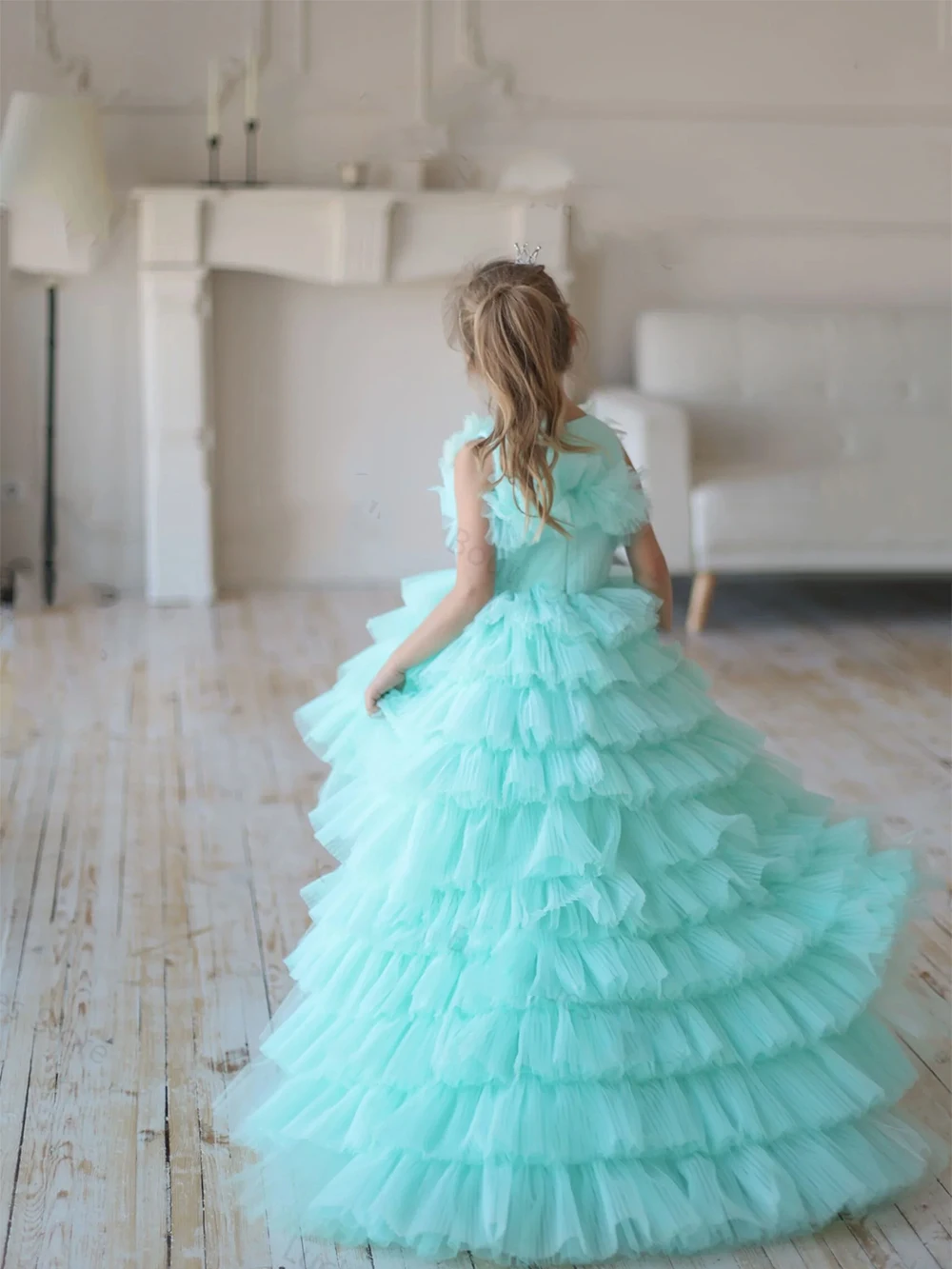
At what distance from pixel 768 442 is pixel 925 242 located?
0.76 metres

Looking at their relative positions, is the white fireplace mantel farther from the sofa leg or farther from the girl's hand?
the girl's hand

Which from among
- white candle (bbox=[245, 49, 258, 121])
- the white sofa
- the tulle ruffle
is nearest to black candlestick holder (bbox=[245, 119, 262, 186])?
white candle (bbox=[245, 49, 258, 121])

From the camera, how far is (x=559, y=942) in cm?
142

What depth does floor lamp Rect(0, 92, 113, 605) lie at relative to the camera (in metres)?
3.59

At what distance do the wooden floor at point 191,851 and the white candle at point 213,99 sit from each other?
1.19m

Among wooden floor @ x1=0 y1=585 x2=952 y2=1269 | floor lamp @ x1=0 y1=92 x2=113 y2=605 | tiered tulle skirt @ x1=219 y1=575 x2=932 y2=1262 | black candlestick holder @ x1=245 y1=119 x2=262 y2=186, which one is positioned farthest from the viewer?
black candlestick holder @ x1=245 y1=119 x2=262 y2=186

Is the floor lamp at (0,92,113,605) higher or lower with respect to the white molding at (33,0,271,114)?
lower

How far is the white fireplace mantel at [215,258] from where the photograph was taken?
3801 mm

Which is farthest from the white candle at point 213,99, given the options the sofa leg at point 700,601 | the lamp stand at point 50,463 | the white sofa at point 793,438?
the sofa leg at point 700,601

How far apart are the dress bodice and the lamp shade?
7.91 feet

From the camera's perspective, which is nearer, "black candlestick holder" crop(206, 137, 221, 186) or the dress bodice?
the dress bodice

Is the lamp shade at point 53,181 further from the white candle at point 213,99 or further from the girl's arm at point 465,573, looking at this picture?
the girl's arm at point 465,573

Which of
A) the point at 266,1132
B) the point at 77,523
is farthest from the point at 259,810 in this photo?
the point at 77,523

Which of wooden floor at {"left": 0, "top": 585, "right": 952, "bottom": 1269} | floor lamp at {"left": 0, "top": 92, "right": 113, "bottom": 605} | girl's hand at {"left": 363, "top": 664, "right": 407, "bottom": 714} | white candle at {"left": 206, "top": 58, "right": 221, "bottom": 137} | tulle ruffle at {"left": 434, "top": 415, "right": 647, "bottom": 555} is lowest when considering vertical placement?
wooden floor at {"left": 0, "top": 585, "right": 952, "bottom": 1269}
